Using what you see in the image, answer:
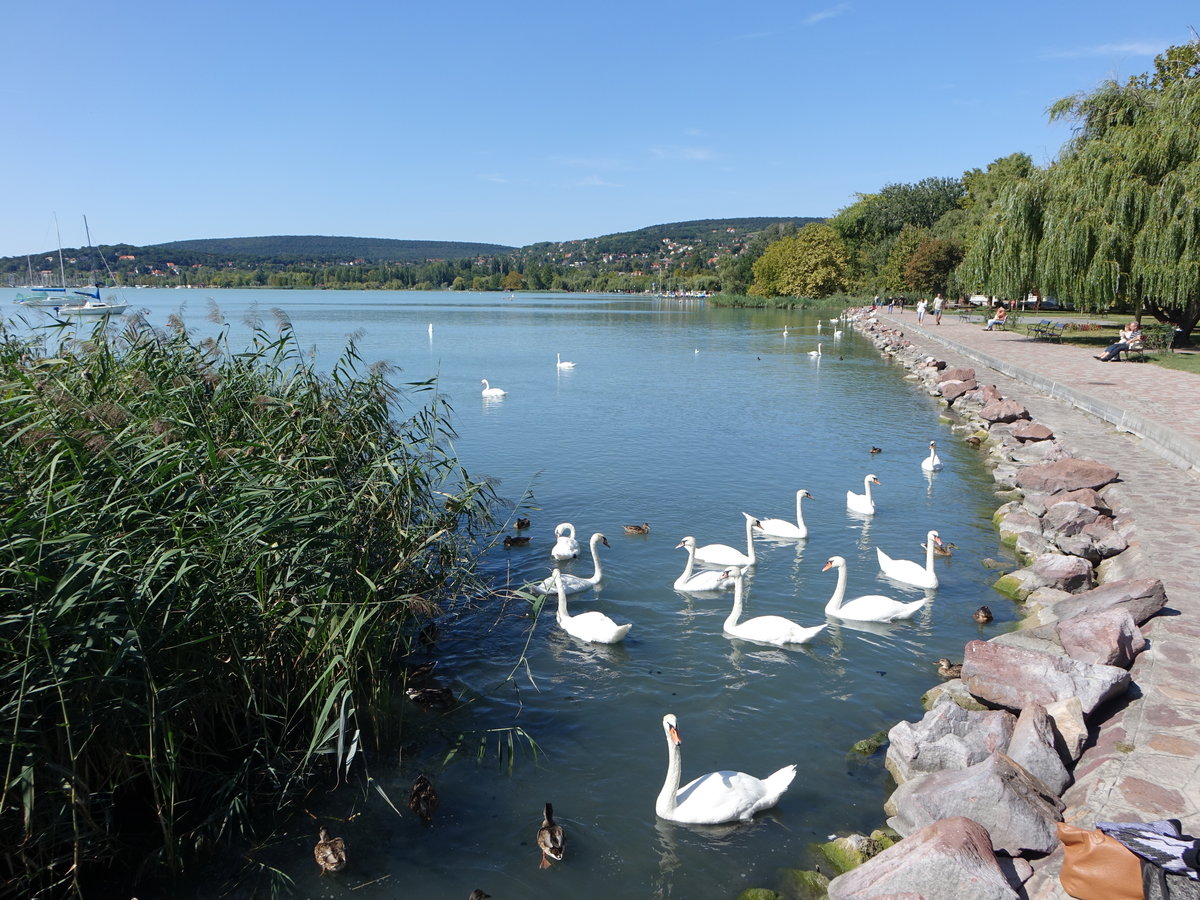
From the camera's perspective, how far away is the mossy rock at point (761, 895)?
16.9 feet

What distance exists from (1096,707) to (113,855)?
23.1 feet

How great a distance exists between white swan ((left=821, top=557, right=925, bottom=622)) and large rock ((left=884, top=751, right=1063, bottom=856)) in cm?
384

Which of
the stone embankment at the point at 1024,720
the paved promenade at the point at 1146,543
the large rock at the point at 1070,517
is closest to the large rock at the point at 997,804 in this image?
the stone embankment at the point at 1024,720

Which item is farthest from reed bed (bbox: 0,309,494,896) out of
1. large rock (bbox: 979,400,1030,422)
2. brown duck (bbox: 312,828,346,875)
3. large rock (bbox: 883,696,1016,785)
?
large rock (bbox: 979,400,1030,422)

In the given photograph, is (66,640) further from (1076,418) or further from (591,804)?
(1076,418)

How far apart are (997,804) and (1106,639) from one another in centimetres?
263

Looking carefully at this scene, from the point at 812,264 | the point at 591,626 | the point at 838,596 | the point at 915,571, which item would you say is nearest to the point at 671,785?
the point at 591,626

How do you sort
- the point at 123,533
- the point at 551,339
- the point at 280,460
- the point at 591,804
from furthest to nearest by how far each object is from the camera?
the point at 551,339
the point at 280,460
the point at 591,804
the point at 123,533

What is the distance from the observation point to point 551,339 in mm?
53156

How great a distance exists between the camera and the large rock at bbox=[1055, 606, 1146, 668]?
682cm

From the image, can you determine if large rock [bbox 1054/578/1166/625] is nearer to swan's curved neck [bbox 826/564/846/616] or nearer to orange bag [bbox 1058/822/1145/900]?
swan's curved neck [bbox 826/564/846/616]

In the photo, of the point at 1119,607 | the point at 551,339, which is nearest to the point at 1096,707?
the point at 1119,607

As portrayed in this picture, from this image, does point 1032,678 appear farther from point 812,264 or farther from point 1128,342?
point 812,264

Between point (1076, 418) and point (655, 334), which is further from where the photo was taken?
point (655, 334)
